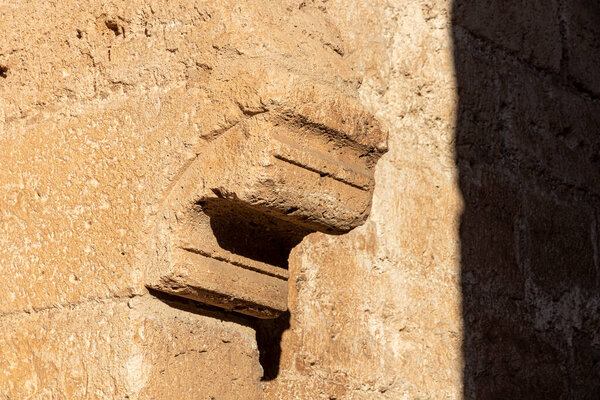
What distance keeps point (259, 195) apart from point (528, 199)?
135cm

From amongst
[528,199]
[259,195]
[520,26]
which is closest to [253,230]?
[259,195]

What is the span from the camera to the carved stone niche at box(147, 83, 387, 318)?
2.03 metres

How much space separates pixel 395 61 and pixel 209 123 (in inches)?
36.1

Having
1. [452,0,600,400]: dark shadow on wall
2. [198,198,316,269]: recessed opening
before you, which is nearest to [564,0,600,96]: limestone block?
[452,0,600,400]: dark shadow on wall

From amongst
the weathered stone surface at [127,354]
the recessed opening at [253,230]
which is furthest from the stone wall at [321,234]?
the recessed opening at [253,230]

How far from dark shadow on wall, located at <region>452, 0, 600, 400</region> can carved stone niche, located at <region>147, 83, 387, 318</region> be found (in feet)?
2.59

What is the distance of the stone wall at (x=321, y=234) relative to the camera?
212 centimetres

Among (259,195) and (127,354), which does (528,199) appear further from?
(127,354)

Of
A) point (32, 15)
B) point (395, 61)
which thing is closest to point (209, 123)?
point (32, 15)

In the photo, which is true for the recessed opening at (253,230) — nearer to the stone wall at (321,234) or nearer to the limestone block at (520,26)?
the stone wall at (321,234)

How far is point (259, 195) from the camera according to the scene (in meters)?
2.02

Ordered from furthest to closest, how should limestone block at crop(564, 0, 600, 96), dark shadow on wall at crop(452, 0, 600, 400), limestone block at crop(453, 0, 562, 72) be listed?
limestone block at crop(564, 0, 600, 96) < limestone block at crop(453, 0, 562, 72) < dark shadow on wall at crop(452, 0, 600, 400)

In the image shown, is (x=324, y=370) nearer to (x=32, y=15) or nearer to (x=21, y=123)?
(x=21, y=123)

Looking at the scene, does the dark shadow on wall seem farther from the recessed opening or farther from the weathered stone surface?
the weathered stone surface
